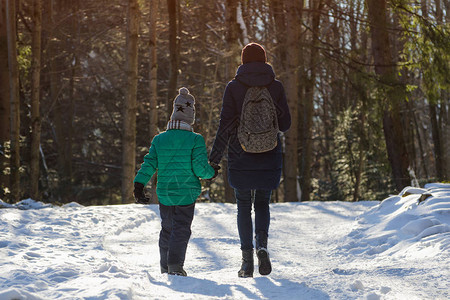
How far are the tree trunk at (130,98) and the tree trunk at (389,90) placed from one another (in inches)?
247

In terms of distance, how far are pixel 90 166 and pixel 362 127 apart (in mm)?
13042

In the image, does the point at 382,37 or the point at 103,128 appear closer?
the point at 382,37

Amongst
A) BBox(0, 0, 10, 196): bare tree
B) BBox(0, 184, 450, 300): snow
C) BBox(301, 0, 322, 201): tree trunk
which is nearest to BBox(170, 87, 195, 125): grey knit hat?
BBox(0, 184, 450, 300): snow

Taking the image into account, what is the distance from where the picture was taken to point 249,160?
5098 millimetres

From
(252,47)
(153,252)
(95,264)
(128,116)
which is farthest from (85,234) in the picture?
(128,116)

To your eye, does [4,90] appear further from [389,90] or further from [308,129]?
[308,129]

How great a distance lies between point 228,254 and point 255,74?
2.73 m

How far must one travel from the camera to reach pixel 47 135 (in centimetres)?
2659

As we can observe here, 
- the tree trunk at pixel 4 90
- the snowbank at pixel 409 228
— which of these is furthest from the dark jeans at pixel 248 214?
the tree trunk at pixel 4 90

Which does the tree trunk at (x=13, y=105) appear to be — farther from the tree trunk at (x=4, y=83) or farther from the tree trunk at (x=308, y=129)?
the tree trunk at (x=308, y=129)

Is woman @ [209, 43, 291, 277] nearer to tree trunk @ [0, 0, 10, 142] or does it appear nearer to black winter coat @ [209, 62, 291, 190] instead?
black winter coat @ [209, 62, 291, 190]

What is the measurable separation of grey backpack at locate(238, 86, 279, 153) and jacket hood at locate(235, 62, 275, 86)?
66 millimetres

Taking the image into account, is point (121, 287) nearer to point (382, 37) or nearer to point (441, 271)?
point (441, 271)

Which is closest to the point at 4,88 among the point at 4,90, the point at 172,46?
the point at 4,90
